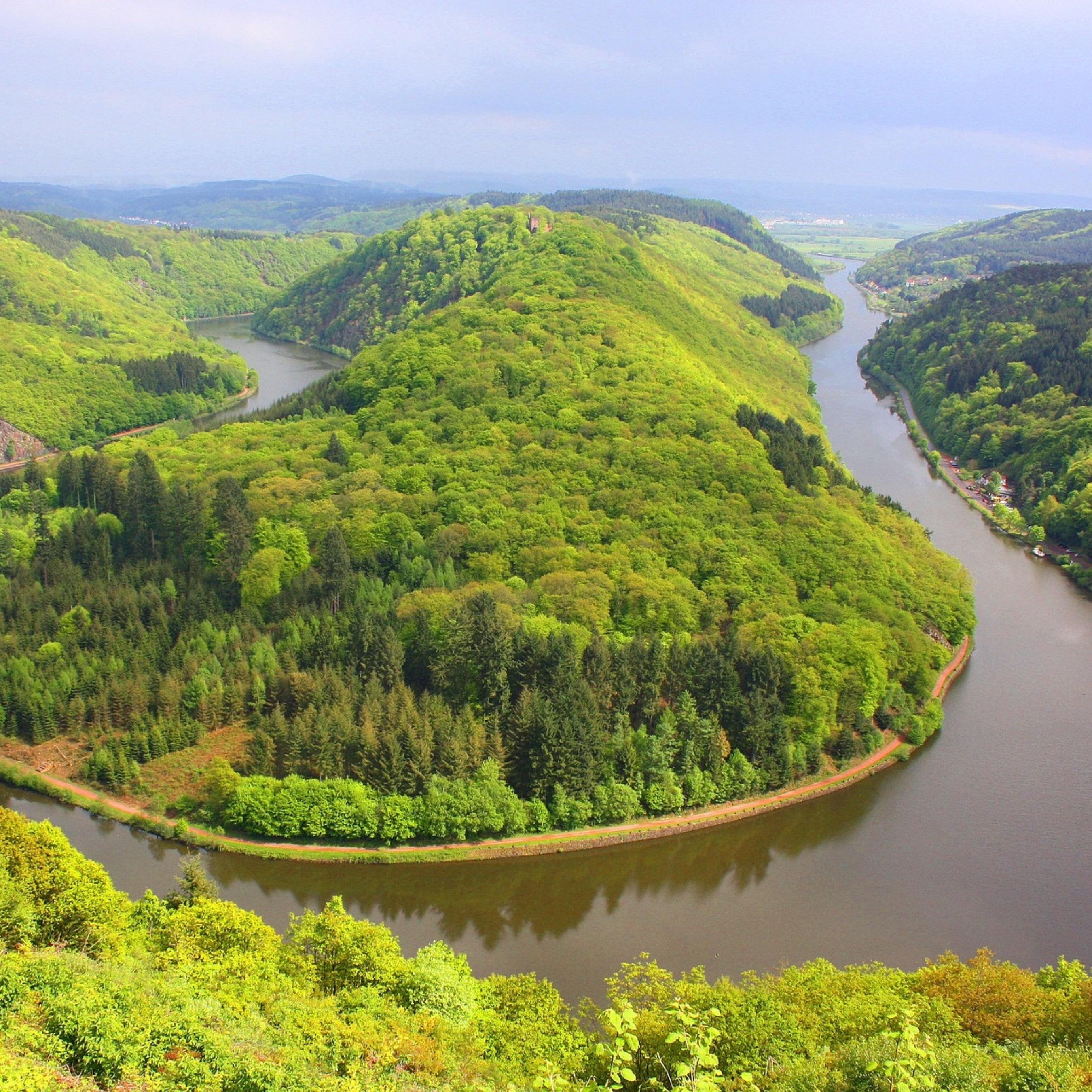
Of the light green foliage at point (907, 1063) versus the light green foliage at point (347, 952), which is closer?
the light green foliage at point (907, 1063)

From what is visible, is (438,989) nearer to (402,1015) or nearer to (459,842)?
(402,1015)

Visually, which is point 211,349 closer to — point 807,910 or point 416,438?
point 416,438

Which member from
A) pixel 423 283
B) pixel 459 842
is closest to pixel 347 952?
pixel 459 842

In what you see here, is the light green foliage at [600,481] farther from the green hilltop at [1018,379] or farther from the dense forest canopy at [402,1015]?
the dense forest canopy at [402,1015]

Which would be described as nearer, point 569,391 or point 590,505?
point 590,505

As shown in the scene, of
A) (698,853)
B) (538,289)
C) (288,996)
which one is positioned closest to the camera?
(288,996)

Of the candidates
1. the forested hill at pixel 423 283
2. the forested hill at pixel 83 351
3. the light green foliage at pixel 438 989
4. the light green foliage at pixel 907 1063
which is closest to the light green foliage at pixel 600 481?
the forested hill at pixel 423 283

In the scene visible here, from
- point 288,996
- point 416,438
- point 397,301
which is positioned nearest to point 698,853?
point 288,996
